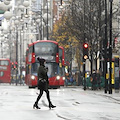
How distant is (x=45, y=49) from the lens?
4847 cm

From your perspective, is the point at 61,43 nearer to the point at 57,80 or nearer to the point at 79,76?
the point at 79,76

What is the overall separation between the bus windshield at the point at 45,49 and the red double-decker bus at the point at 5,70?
1282 inches

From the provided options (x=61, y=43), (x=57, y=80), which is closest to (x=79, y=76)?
(x=61, y=43)

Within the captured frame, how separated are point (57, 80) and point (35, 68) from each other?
7.24 feet

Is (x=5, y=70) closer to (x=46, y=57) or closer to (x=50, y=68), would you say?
(x=50, y=68)

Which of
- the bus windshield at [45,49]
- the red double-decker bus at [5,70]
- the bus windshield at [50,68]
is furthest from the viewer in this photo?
the red double-decker bus at [5,70]

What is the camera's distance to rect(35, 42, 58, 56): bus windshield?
158ft

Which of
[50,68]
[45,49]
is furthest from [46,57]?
[50,68]

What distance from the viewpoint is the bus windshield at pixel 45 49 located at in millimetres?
48281

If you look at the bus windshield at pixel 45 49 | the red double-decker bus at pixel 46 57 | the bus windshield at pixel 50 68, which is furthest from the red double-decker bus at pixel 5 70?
the bus windshield at pixel 45 49

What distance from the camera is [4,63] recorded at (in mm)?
81500

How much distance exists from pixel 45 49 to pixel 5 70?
35.3m

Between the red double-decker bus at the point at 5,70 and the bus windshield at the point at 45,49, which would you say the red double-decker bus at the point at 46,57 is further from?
the red double-decker bus at the point at 5,70

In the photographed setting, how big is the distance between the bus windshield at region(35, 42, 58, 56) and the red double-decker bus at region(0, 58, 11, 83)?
3256cm
